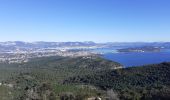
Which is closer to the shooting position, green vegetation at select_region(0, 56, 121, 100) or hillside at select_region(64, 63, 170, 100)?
green vegetation at select_region(0, 56, 121, 100)

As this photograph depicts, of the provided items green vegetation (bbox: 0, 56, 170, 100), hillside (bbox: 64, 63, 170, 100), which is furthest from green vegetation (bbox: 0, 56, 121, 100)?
hillside (bbox: 64, 63, 170, 100)

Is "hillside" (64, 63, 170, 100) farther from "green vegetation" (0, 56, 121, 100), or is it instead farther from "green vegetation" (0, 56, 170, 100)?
"green vegetation" (0, 56, 121, 100)

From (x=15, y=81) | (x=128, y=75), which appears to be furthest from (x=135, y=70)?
(x=15, y=81)

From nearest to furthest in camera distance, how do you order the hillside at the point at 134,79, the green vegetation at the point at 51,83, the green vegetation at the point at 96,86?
the green vegetation at the point at 96,86, the green vegetation at the point at 51,83, the hillside at the point at 134,79

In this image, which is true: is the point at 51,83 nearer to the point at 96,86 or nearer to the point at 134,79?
the point at 96,86

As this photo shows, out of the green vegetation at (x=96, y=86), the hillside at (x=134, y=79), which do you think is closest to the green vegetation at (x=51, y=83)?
the green vegetation at (x=96, y=86)

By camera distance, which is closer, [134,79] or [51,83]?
[51,83]

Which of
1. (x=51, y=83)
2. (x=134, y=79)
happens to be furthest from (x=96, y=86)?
(x=51, y=83)

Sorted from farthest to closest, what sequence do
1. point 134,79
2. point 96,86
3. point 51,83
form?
point 134,79, point 96,86, point 51,83

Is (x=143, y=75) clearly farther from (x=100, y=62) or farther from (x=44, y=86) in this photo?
(x=100, y=62)

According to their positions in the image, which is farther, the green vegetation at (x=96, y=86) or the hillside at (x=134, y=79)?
the hillside at (x=134, y=79)

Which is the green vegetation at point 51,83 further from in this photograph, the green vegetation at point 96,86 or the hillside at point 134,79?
the hillside at point 134,79
